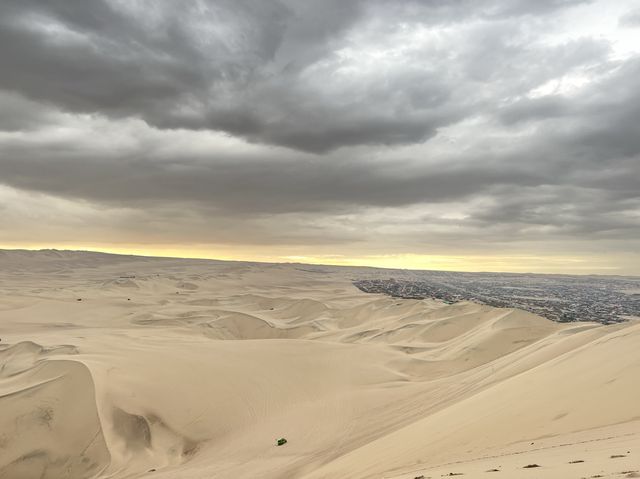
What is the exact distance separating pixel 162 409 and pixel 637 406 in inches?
597

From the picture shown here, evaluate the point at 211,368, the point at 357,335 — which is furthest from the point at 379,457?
the point at 357,335

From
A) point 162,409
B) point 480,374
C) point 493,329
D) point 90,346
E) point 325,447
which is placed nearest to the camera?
point 325,447

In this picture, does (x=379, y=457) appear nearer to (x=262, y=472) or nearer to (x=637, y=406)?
(x=262, y=472)

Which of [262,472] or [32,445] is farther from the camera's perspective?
[32,445]

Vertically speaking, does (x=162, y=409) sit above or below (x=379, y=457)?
below

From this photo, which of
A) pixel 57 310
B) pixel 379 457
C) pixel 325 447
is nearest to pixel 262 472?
pixel 325 447

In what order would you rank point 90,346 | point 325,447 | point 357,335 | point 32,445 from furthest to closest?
point 357,335 < point 90,346 < point 32,445 < point 325,447

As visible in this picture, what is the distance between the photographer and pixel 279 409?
1881cm

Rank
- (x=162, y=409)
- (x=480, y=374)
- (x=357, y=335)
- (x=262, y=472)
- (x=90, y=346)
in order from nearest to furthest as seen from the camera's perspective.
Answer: (x=262, y=472) → (x=162, y=409) → (x=480, y=374) → (x=90, y=346) → (x=357, y=335)

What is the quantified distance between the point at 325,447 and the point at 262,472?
2325 mm

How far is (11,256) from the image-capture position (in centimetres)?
19025

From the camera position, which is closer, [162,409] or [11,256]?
[162,409]

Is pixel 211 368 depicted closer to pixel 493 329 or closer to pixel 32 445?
pixel 32 445

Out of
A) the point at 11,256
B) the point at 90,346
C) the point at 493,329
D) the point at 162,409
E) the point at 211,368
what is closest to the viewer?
the point at 162,409
